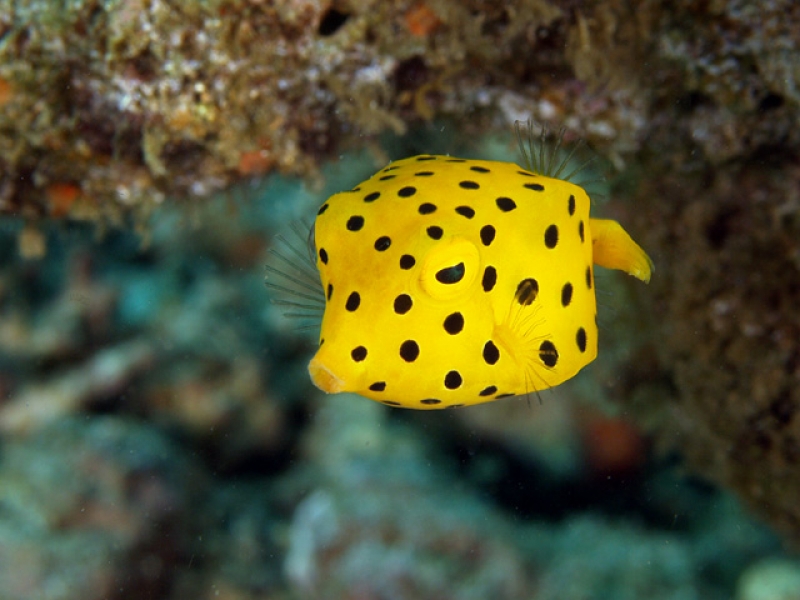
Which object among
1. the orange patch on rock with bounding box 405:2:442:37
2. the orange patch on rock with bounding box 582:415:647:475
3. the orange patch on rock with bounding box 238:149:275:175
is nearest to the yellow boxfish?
the orange patch on rock with bounding box 405:2:442:37

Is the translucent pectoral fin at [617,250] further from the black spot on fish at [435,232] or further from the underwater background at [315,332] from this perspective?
the black spot on fish at [435,232]

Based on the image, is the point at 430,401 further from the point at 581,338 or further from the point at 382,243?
the point at 581,338

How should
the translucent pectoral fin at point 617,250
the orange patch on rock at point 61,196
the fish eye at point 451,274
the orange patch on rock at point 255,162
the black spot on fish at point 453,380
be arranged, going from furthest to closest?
1. the orange patch on rock at point 61,196
2. the orange patch on rock at point 255,162
3. the translucent pectoral fin at point 617,250
4. the black spot on fish at point 453,380
5. the fish eye at point 451,274

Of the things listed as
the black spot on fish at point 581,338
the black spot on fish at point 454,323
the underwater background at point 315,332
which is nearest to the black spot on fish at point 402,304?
the black spot on fish at point 454,323

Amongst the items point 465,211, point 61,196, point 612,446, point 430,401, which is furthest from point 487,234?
point 612,446

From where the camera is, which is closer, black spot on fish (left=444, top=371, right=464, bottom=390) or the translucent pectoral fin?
black spot on fish (left=444, top=371, right=464, bottom=390)

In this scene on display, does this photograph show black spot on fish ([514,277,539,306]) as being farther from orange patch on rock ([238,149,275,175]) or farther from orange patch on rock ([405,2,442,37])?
orange patch on rock ([238,149,275,175])

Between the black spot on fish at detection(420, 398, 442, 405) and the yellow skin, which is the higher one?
the yellow skin
